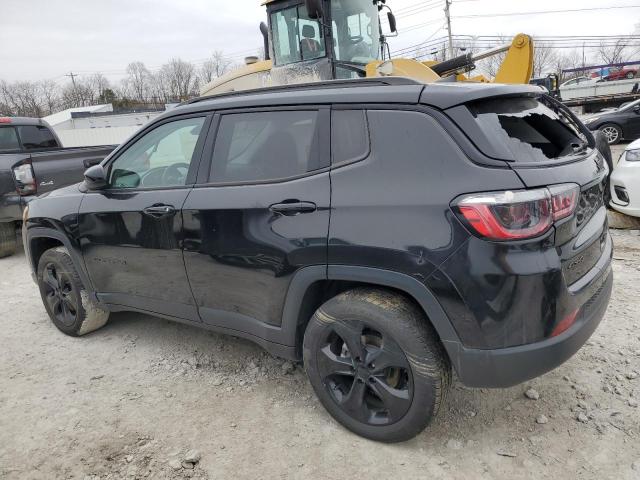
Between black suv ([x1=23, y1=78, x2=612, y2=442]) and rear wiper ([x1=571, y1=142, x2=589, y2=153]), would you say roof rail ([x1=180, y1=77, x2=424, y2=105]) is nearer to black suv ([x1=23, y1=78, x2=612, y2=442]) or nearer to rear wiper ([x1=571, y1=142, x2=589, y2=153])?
black suv ([x1=23, y1=78, x2=612, y2=442])

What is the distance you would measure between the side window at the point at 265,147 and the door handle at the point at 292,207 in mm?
172

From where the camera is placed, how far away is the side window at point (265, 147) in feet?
8.67

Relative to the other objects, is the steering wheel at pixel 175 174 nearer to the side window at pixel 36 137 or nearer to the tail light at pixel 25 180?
the tail light at pixel 25 180

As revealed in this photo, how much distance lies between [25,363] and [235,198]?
2.35 m

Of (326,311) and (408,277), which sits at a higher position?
(408,277)

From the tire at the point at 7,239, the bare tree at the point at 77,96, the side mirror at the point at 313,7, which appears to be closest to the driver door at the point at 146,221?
the side mirror at the point at 313,7

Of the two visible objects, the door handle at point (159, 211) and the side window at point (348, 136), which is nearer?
the side window at point (348, 136)

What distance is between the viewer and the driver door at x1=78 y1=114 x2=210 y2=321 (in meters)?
3.13

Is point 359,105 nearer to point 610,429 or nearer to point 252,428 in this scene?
point 252,428

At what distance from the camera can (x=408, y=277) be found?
2.23 metres


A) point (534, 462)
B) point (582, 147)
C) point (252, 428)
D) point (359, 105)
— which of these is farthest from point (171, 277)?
point (582, 147)

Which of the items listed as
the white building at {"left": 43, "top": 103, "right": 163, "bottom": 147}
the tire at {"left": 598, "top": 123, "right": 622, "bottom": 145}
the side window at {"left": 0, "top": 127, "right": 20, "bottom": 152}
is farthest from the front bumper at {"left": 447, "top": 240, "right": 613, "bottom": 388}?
the white building at {"left": 43, "top": 103, "right": 163, "bottom": 147}

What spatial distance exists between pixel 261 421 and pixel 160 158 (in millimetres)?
1874

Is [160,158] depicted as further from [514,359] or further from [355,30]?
[355,30]
